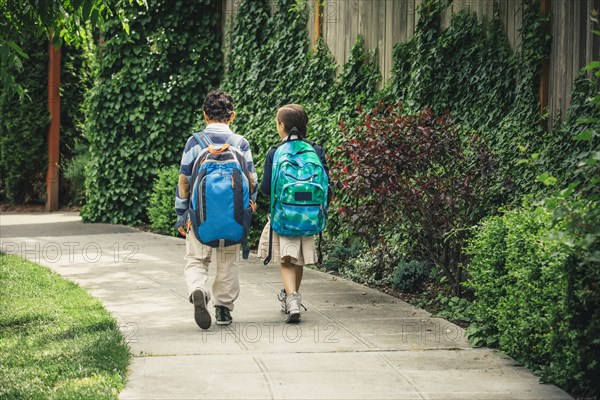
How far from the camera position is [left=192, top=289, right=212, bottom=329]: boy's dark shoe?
22.4 ft

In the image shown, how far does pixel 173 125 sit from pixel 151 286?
5.93 metres

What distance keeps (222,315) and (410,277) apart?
2.27 metres

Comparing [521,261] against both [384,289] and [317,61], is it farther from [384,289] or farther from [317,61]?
[317,61]

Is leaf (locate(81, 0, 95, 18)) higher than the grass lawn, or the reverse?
leaf (locate(81, 0, 95, 18))

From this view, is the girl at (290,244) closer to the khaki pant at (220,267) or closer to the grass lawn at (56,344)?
the khaki pant at (220,267)

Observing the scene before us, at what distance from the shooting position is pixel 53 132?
1794cm

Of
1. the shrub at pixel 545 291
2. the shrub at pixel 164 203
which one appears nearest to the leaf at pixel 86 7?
the shrub at pixel 545 291

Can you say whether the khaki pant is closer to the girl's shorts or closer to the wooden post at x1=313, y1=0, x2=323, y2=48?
the girl's shorts

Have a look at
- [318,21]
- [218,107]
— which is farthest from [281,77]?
[218,107]

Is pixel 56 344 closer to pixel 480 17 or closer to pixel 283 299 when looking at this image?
pixel 283 299

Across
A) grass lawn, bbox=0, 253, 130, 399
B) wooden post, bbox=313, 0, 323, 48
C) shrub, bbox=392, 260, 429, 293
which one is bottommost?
grass lawn, bbox=0, 253, 130, 399

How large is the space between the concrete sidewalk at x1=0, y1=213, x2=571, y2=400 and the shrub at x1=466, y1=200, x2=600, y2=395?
16cm

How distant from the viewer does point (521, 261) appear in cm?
600

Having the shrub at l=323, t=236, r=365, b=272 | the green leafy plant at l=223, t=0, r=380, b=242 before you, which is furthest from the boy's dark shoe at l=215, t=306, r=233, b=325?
the green leafy plant at l=223, t=0, r=380, b=242
